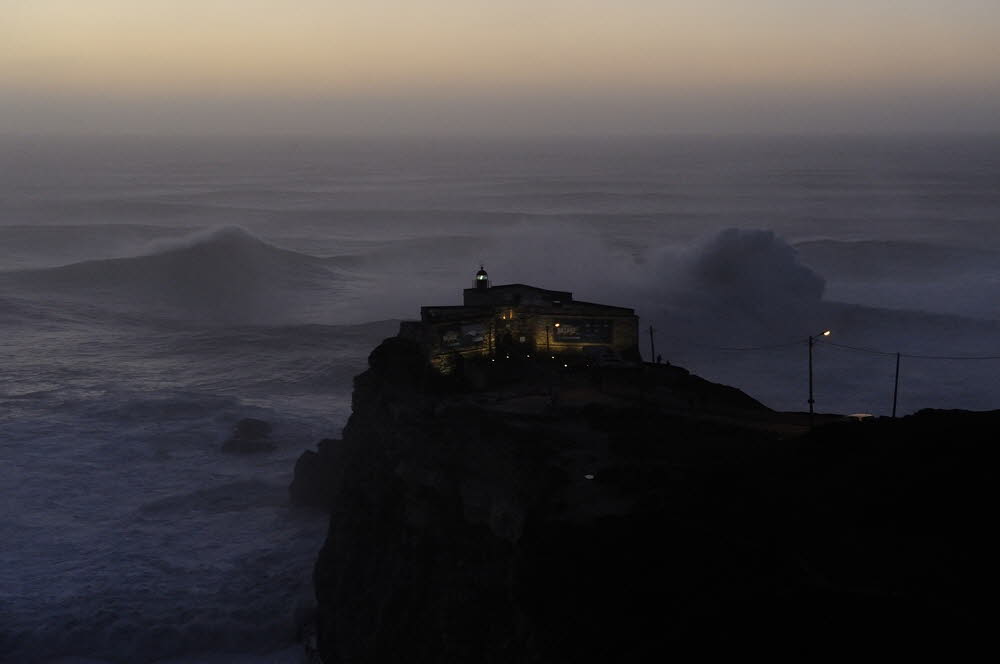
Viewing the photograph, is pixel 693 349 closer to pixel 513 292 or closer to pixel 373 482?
pixel 513 292

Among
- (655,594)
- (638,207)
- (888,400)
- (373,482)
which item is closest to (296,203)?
(638,207)

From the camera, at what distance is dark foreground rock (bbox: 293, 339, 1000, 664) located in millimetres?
13414

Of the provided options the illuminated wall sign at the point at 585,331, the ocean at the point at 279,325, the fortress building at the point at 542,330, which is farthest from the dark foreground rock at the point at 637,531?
the ocean at the point at 279,325

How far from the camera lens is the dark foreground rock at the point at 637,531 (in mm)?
13414

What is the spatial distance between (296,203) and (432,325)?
96.3 m

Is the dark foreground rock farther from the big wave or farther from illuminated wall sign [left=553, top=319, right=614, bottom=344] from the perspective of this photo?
the big wave

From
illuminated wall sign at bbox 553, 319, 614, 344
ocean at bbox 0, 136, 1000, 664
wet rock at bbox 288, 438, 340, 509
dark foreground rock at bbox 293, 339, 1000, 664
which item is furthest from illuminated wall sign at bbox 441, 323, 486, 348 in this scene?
ocean at bbox 0, 136, 1000, 664

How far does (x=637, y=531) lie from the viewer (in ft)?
52.3

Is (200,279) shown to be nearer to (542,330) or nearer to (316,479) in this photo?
(316,479)

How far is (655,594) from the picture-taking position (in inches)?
575

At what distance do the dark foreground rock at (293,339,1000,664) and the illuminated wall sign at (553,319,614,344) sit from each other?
2.44 metres

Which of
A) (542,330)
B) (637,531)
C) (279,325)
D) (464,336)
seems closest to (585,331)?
(542,330)

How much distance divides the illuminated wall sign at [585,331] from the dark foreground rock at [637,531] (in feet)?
8.02

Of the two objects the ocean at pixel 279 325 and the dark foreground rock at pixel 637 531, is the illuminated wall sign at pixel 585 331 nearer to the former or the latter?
the dark foreground rock at pixel 637 531
